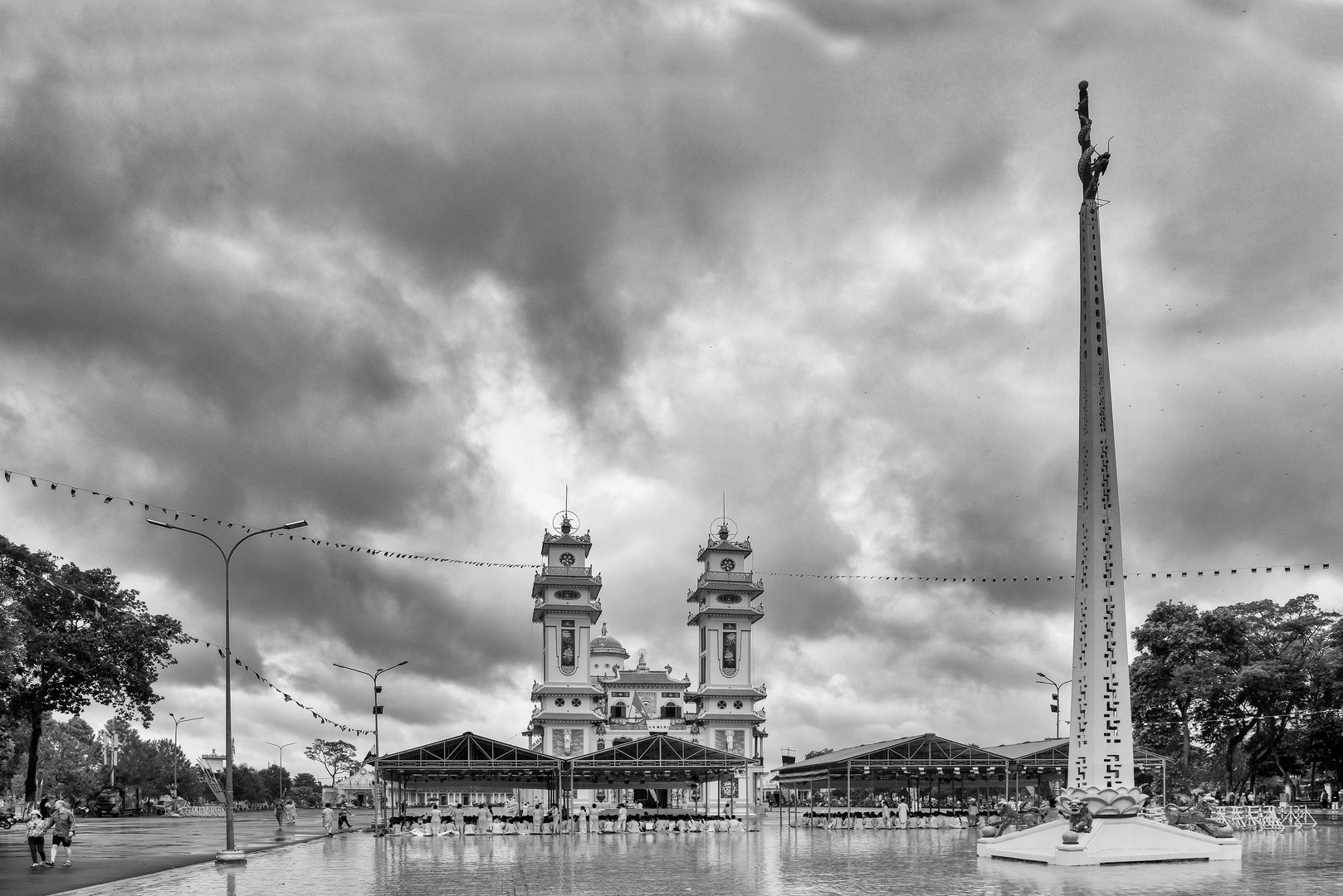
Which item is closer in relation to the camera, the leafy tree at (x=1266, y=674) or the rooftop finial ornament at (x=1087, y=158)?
the rooftop finial ornament at (x=1087, y=158)

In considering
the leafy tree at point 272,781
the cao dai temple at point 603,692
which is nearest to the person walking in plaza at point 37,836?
the cao dai temple at point 603,692

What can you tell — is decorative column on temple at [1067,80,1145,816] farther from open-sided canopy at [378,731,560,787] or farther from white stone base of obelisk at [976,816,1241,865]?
open-sided canopy at [378,731,560,787]

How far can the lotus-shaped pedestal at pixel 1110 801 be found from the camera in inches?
1161

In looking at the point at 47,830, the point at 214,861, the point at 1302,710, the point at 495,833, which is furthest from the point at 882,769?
the point at 47,830

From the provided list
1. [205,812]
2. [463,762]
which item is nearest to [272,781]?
[205,812]

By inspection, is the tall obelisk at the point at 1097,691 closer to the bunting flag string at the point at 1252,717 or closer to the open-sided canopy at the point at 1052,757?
the open-sided canopy at the point at 1052,757

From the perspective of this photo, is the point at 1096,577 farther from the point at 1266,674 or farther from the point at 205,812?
the point at 205,812

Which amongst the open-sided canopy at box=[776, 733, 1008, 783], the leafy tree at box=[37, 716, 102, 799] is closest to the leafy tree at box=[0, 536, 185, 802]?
the open-sided canopy at box=[776, 733, 1008, 783]

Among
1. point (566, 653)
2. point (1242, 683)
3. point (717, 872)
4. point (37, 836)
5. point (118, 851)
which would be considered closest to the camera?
point (717, 872)

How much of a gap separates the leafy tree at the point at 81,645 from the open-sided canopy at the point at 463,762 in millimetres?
15676

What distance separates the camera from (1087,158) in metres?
33.3

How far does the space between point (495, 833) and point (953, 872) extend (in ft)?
94.6

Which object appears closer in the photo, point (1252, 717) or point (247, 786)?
point (1252, 717)

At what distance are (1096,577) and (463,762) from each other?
92.4ft
